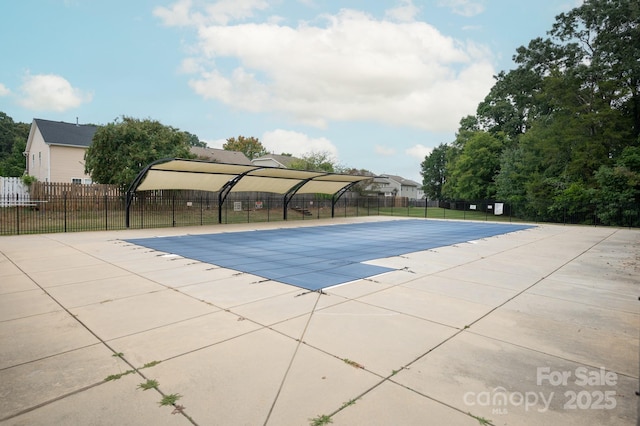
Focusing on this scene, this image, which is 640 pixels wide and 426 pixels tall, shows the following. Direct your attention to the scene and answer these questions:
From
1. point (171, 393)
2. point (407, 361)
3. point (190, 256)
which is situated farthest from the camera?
point (190, 256)

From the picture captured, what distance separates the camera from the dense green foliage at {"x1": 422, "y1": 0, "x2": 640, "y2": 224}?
24141mm

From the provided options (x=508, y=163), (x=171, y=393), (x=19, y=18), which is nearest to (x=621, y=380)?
(x=171, y=393)

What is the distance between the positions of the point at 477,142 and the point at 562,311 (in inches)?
1621

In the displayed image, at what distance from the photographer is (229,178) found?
20.6 metres

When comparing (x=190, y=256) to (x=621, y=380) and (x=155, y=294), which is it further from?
(x=621, y=380)

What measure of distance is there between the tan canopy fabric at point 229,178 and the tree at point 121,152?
216 inches

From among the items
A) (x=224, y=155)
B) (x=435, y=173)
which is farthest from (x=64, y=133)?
(x=435, y=173)

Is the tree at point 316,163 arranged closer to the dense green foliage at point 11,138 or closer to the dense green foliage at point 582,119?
the dense green foliage at point 582,119

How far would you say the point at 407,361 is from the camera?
3.60 m

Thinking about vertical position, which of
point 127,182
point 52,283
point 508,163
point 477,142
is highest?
point 477,142

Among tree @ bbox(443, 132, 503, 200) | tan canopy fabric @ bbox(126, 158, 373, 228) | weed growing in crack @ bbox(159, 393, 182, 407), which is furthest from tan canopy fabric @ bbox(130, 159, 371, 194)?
tree @ bbox(443, 132, 503, 200)

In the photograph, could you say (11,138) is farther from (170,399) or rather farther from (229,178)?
(170,399)

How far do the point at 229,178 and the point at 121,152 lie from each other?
9.78 m

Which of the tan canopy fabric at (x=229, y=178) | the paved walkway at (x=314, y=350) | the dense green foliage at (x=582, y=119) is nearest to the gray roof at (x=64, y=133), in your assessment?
the tan canopy fabric at (x=229, y=178)
